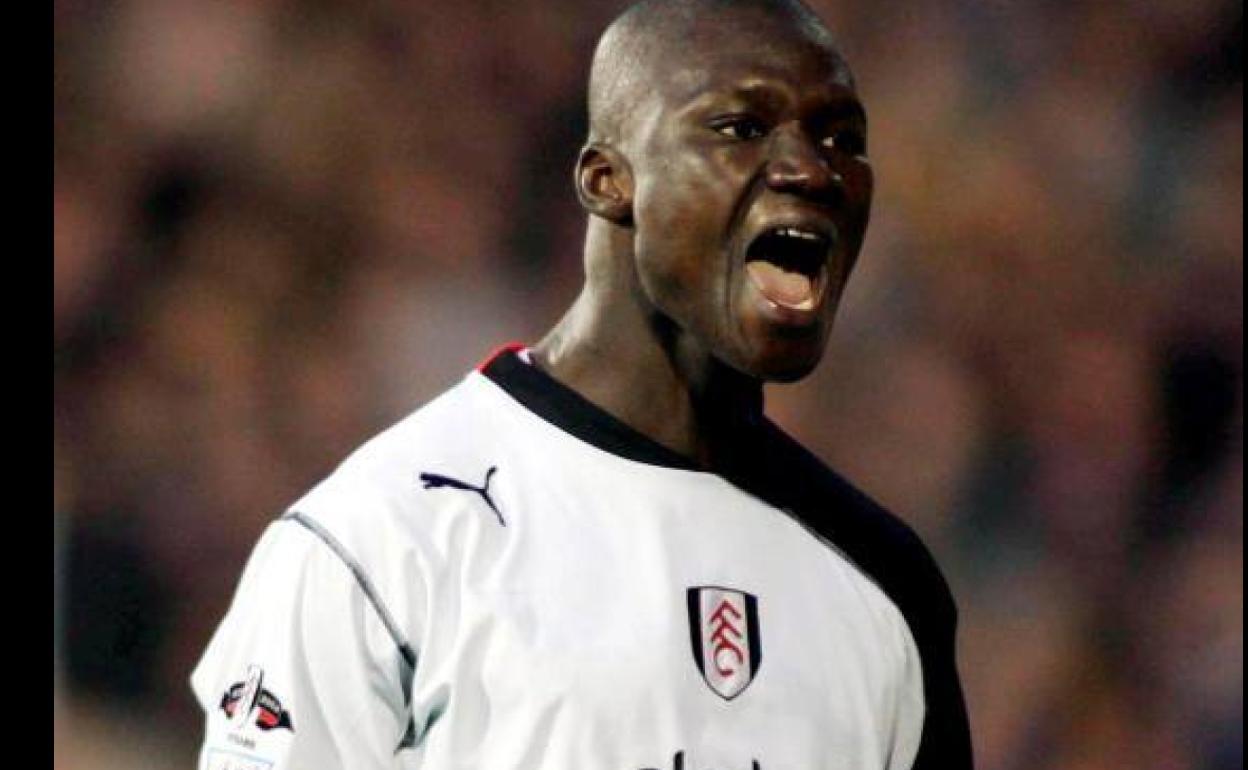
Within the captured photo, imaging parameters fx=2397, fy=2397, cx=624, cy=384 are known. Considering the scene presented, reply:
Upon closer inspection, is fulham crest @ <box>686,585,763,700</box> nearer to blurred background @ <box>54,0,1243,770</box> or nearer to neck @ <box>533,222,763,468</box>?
neck @ <box>533,222,763,468</box>

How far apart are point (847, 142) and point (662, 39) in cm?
23

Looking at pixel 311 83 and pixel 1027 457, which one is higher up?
pixel 311 83

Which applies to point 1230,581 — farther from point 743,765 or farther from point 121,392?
point 743,765

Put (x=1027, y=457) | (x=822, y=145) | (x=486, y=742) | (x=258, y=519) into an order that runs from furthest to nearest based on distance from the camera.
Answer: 1. (x=1027, y=457)
2. (x=258, y=519)
3. (x=822, y=145)
4. (x=486, y=742)

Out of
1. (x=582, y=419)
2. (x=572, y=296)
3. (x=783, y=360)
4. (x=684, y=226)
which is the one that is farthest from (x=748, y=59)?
(x=572, y=296)

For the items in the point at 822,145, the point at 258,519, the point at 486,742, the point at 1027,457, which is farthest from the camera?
the point at 1027,457

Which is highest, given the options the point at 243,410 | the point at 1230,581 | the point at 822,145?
the point at 822,145

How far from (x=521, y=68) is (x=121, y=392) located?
1.08m

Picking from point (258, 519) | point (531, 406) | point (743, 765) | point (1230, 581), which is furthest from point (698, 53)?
point (1230, 581)

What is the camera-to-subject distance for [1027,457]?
15.4 feet

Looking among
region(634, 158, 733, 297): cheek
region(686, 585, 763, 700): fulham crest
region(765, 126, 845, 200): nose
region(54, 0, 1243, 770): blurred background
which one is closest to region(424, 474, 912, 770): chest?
region(686, 585, 763, 700): fulham crest

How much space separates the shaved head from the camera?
2582mm

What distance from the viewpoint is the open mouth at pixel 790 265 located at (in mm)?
2527

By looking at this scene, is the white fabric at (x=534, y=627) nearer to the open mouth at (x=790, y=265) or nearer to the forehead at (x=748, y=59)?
the open mouth at (x=790, y=265)
